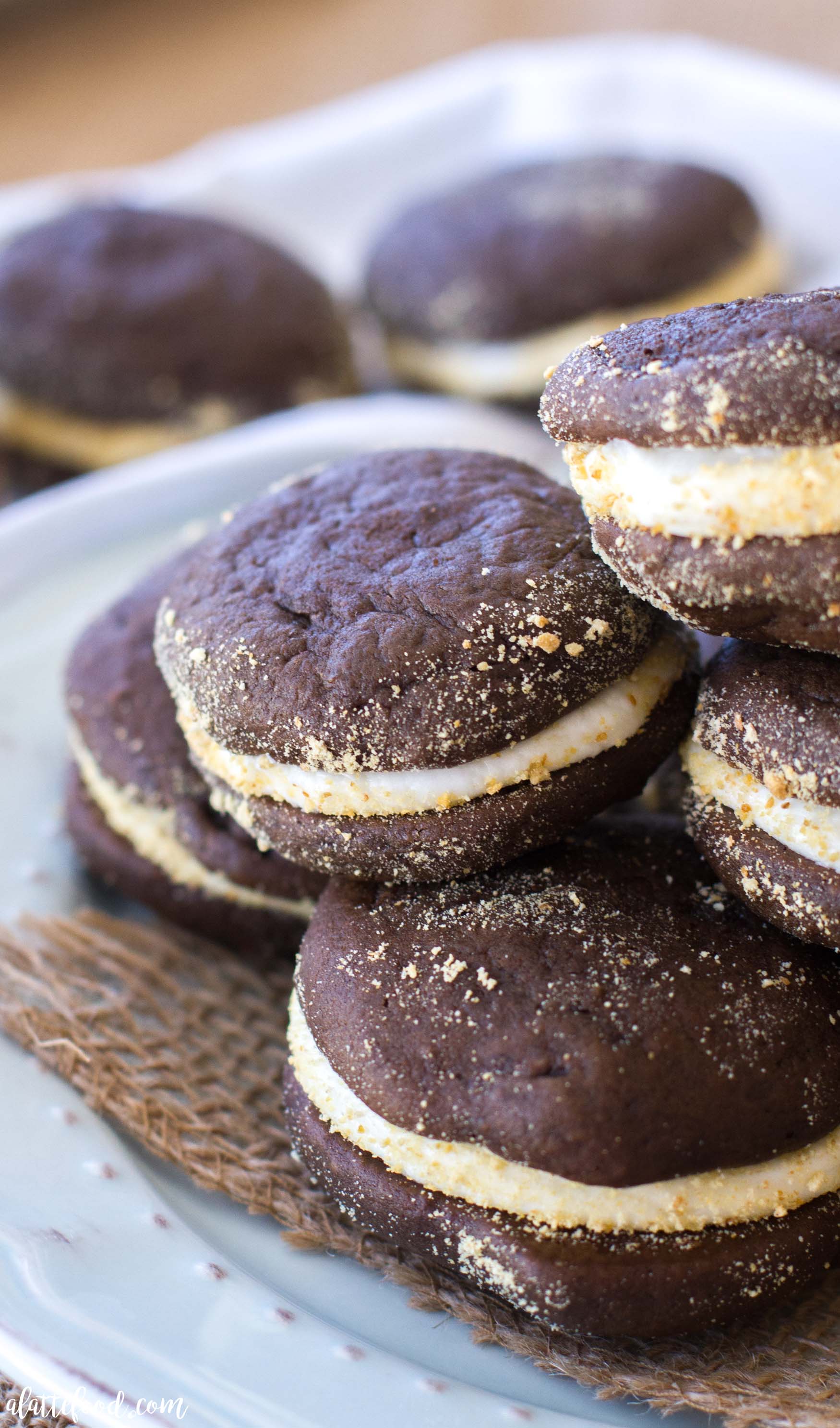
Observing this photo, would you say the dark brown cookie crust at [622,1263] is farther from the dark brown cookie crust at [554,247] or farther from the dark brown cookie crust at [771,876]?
the dark brown cookie crust at [554,247]

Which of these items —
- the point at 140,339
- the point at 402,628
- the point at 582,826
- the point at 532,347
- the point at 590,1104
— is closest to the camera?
the point at 590,1104

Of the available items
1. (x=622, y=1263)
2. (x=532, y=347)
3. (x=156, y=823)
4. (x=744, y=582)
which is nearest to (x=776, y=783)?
(x=744, y=582)

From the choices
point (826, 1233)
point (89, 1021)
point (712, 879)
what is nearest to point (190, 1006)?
point (89, 1021)

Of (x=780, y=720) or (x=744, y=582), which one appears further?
(x=780, y=720)

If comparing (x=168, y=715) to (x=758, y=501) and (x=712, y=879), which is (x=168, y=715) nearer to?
(x=712, y=879)

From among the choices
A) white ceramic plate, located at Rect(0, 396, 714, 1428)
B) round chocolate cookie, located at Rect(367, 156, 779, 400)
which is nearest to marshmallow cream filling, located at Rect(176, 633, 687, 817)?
white ceramic plate, located at Rect(0, 396, 714, 1428)

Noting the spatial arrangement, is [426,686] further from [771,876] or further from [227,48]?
[227,48]
